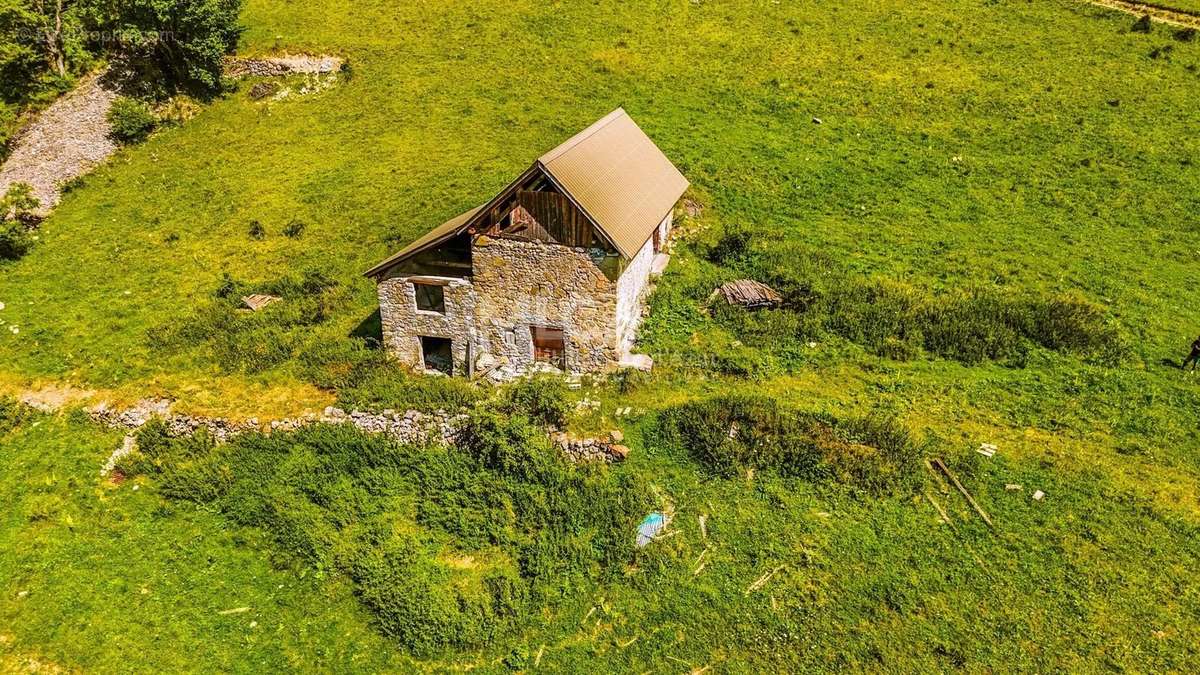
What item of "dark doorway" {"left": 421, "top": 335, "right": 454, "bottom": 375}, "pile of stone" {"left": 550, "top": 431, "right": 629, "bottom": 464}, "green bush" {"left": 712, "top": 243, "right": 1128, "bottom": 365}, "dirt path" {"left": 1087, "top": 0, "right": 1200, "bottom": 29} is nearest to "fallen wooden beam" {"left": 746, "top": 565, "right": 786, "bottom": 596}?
"pile of stone" {"left": 550, "top": 431, "right": 629, "bottom": 464}

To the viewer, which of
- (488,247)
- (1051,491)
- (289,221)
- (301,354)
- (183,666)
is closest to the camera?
(183,666)

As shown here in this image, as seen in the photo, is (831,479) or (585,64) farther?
(585,64)

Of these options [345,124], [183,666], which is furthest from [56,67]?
[183,666]

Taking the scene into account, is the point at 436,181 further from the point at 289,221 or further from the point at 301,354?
the point at 301,354

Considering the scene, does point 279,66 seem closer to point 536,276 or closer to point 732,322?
point 536,276

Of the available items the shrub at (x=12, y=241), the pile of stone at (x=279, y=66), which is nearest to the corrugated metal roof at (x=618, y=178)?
the shrub at (x=12, y=241)

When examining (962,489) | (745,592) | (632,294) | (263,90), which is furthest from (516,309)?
(263,90)

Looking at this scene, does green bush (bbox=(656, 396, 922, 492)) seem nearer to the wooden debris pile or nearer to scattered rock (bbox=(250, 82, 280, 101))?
the wooden debris pile
